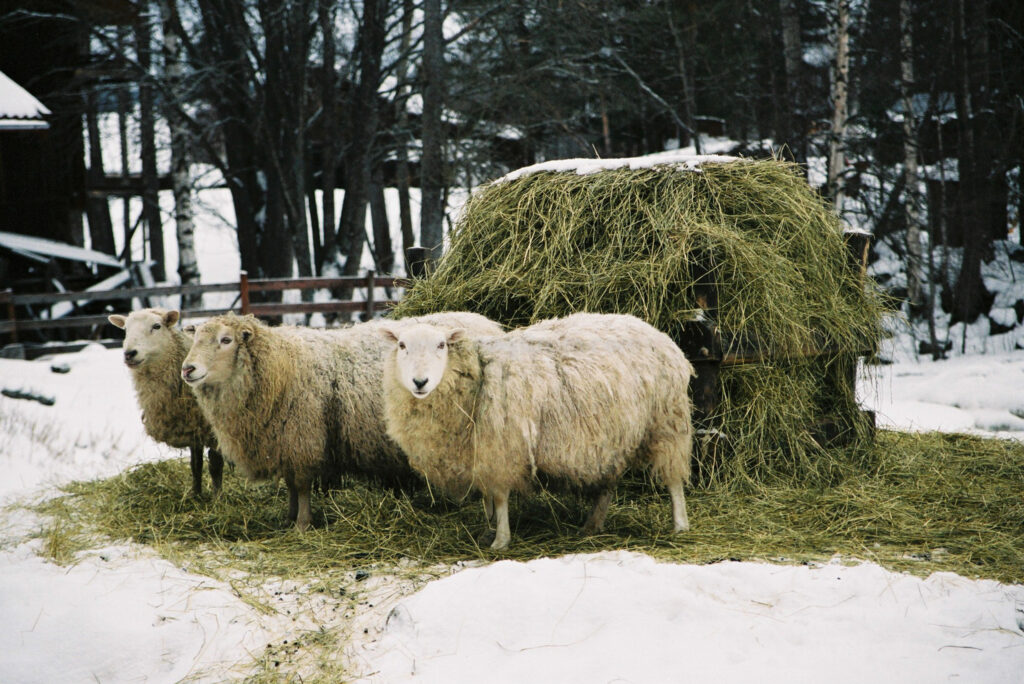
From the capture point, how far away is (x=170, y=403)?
5.72 m

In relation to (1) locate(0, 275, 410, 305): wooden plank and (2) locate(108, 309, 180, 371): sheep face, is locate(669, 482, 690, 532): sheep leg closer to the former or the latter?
(2) locate(108, 309, 180, 371): sheep face

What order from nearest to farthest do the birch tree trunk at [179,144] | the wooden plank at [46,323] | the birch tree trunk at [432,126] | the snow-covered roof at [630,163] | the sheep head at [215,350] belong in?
the sheep head at [215,350] < the snow-covered roof at [630,163] < the wooden plank at [46,323] < the birch tree trunk at [432,126] < the birch tree trunk at [179,144]

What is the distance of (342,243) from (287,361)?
12.5 metres

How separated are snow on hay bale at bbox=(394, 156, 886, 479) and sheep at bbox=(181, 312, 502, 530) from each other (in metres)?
0.90

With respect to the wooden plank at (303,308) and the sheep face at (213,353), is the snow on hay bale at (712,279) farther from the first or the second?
the wooden plank at (303,308)

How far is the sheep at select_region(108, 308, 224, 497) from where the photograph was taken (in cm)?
568

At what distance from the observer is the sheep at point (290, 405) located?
5191mm

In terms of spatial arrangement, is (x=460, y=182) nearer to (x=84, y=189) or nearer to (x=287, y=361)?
(x=84, y=189)

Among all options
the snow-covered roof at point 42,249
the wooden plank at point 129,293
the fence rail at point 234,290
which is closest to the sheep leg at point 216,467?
A: the fence rail at point 234,290

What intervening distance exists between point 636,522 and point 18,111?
12.5 meters

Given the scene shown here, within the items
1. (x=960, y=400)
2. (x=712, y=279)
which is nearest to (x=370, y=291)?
(x=712, y=279)

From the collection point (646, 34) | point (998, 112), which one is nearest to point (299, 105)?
point (646, 34)

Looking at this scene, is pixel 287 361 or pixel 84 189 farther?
pixel 84 189

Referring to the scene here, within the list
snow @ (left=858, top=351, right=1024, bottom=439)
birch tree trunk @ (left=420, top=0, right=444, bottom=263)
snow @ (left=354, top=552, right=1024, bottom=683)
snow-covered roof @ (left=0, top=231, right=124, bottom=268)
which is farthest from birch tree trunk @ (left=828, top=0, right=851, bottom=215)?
snow-covered roof @ (left=0, top=231, right=124, bottom=268)
